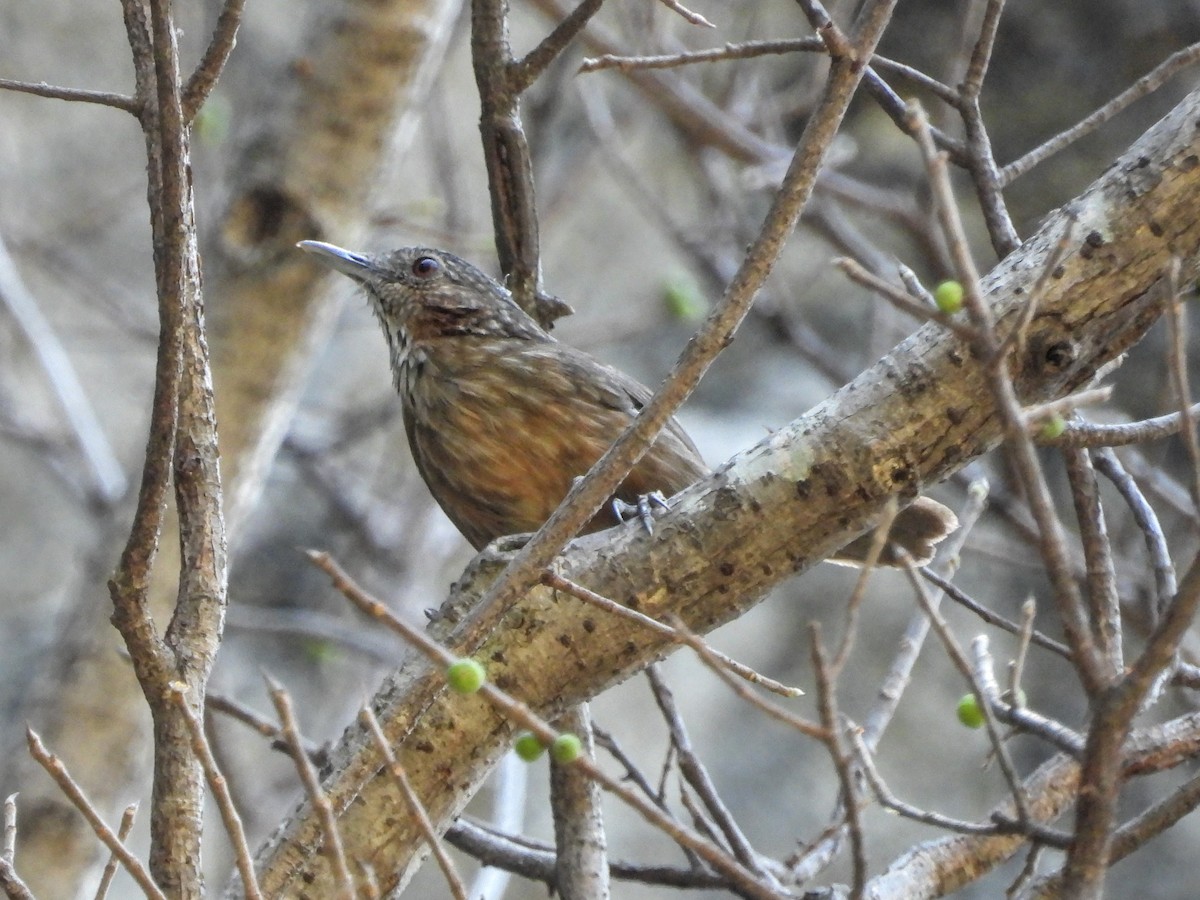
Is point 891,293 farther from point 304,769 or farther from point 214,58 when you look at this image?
point 214,58

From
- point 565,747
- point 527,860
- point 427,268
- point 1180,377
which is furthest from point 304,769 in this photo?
point 427,268

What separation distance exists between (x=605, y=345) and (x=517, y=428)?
389 centimetres

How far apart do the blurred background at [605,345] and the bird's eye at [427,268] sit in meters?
1.65

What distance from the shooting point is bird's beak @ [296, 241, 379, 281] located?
398 cm

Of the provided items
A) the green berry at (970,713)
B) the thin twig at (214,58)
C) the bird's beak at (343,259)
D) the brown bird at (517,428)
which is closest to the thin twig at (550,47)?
the brown bird at (517,428)


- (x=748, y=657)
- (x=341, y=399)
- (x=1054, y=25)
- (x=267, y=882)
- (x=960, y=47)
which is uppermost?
(x=1054, y=25)

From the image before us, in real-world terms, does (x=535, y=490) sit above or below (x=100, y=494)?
below

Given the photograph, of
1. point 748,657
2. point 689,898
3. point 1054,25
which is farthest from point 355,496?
point 1054,25

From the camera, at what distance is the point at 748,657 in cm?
759

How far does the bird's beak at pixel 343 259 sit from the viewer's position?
3.98 m

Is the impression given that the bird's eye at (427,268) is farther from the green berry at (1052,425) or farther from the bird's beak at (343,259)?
the green berry at (1052,425)

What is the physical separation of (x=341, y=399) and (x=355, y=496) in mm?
1363

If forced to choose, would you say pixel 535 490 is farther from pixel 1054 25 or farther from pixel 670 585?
pixel 1054 25

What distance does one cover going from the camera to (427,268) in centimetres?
431
